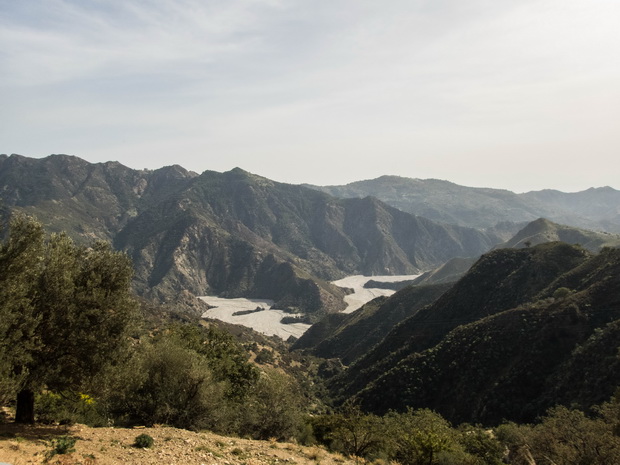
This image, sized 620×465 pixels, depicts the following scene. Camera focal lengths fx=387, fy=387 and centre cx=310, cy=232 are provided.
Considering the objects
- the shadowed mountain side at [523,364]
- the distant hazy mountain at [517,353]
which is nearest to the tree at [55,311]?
the distant hazy mountain at [517,353]

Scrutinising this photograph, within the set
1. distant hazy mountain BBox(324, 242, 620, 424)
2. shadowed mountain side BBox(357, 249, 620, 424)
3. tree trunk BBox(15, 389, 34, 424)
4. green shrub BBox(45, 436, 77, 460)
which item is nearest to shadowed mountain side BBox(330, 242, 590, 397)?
distant hazy mountain BBox(324, 242, 620, 424)

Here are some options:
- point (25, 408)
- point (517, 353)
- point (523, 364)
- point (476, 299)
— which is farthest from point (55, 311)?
point (476, 299)

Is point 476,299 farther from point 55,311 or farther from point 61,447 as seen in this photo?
point 61,447

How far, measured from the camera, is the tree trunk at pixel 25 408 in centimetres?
2169

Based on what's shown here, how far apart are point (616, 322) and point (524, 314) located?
1593 cm

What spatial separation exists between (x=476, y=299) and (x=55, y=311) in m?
105

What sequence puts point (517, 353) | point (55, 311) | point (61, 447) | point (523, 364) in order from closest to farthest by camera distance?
1. point (61, 447)
2. point (55, 311)
3. point (523, 364)
4. point (517, 353)

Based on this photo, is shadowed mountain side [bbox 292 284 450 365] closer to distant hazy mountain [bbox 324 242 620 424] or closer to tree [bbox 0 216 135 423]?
distant hazy mountain [bbox 324 242 620 424]

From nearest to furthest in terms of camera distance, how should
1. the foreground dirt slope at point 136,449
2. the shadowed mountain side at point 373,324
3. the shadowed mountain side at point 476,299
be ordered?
the foreground dirt slope at point 136,449 → the shadowed mountain side at point 476,299 → the shadowed mountain side at point 373,324

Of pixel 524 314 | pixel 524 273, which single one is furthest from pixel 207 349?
pixel 524 273

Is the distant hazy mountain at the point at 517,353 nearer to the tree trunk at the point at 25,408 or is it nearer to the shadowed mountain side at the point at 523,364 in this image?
the shadowed mountain side at the point at 523,364

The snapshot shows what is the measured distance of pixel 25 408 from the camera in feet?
71.7

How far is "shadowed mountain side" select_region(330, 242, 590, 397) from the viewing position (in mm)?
95250

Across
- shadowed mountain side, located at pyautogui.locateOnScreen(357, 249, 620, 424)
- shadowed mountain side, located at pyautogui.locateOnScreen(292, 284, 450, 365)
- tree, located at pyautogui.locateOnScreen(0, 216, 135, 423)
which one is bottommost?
shadowed mountain side, located at pyautogui.locateOnScreen(292, 284, 450, 365)
